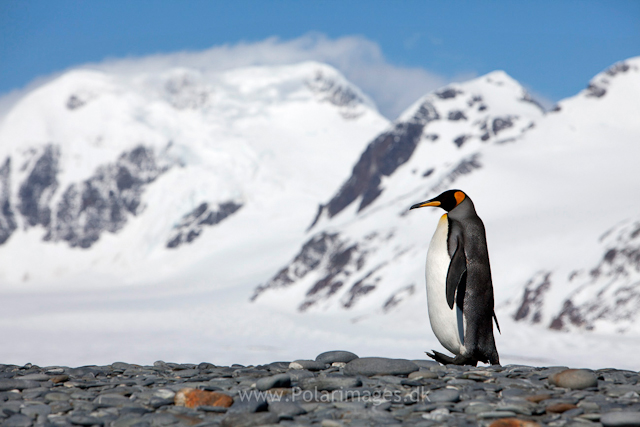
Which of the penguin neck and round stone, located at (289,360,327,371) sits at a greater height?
the penguin neck

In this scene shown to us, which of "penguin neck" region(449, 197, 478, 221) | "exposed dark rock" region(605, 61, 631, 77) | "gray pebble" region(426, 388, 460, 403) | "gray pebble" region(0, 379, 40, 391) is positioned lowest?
"gray pebble" region(426, 388, 460, 403)

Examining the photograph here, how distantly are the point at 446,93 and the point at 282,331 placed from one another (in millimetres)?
69957

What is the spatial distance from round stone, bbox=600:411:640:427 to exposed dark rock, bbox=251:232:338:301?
8507 centimetres

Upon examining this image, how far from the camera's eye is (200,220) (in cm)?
16400

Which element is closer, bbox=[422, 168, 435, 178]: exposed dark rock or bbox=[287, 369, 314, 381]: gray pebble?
bbox=[287, 369, 314, 381]: gray pebble

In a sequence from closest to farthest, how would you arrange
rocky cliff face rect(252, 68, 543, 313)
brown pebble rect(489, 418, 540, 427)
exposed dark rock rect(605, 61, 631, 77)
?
brown pebble rect(489, 418, 540, 427)
rocky cliff face rect(252, 68, 543, 313)
exposed dark rock rect(605, 61, 631, 77)

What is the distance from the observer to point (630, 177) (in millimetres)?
74688

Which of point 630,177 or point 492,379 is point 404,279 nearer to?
point 630,177

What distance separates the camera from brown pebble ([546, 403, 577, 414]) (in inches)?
253

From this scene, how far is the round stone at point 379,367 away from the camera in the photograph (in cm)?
816

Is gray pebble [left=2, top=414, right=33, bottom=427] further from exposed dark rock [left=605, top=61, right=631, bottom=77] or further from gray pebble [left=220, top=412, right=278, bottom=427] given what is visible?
exposed dark rock [left=605, top=61, right=631, bottom=77]

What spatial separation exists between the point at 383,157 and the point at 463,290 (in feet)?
362

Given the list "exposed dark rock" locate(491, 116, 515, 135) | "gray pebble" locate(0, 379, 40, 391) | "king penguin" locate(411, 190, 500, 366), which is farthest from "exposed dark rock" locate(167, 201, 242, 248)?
"gray pebble" locate(0, 379, 40, 391)

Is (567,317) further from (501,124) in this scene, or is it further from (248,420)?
(501,124)
